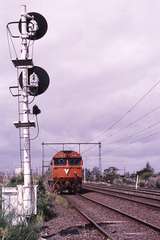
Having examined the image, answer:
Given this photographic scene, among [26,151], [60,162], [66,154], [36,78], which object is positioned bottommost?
[26,151]

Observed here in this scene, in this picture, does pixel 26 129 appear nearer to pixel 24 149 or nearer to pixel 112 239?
pixel 24 149

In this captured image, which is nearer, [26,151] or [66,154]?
[26,151]

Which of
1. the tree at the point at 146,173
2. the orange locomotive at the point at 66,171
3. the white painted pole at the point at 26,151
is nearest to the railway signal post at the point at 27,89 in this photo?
the white painted pole at the point at 26,151

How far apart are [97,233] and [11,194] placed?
281 centimetres

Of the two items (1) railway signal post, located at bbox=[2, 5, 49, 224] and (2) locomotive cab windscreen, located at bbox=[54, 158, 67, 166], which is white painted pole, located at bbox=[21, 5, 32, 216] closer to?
(1) railway signal post, located at bbox=[2, 5, 49, 224]

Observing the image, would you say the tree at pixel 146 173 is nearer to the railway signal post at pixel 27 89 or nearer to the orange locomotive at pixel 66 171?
the orange locomotive at pixel 66 171

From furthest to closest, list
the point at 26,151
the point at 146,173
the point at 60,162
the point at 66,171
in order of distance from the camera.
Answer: the point at 146,173 → the point at 60,162 → the point at 66,171 → the point at 26,151

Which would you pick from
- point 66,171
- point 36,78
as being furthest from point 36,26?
point 66,171

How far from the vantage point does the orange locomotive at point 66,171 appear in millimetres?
41312

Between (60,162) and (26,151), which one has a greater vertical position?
(60,162)

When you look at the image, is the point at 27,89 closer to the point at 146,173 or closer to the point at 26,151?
the point at 26,151

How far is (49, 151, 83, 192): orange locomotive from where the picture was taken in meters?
41.3

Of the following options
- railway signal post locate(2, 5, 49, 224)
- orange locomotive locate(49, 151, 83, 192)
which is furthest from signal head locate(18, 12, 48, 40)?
orange locomotive locate(49, 151, 83, 192)

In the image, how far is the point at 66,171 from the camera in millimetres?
41344
